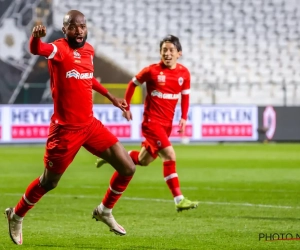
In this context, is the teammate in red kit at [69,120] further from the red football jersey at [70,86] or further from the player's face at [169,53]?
the player's face at [169,53]

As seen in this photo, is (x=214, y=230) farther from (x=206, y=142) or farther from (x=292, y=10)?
(x=292, y=10)

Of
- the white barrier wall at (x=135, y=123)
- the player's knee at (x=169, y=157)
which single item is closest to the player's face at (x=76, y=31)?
the player's knee at (x=169, y=157)

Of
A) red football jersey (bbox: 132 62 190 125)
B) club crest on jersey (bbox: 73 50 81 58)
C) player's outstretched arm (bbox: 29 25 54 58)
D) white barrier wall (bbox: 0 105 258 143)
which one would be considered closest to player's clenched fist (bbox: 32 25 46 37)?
player's outstretched arm (bbox: 29 25 54 58)

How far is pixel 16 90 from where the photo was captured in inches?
1147

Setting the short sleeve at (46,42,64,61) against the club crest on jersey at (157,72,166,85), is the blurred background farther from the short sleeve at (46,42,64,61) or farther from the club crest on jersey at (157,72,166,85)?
the short sleeve at (46,42,64,61)

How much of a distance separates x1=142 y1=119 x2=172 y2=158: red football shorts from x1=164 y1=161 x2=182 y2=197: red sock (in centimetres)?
29

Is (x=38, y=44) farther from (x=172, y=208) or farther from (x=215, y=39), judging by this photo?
(x=215, y=39)

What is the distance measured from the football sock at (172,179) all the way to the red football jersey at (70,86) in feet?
8.78

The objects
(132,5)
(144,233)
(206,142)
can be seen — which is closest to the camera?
(144,233)

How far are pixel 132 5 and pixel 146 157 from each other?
74.3ft

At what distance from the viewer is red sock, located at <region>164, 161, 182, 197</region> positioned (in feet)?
31.9

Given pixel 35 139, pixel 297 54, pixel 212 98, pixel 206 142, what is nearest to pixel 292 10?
pixel 297 54

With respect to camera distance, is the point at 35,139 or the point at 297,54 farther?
the point at 297,54

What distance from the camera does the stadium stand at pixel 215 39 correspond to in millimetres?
31438
